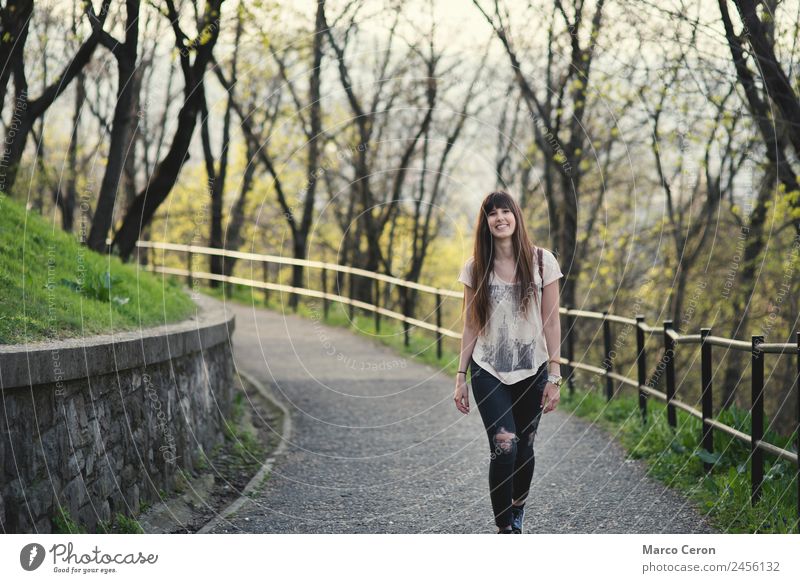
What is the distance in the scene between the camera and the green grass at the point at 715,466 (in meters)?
4.89

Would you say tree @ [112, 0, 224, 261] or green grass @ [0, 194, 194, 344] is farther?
tree @ [112, 0, 224, 261]

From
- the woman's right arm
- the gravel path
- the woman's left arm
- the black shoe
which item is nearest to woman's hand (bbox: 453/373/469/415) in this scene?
the woman's right arm

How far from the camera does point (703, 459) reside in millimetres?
5875

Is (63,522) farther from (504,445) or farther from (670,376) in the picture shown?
(670,376)

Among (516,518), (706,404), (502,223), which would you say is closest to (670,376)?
(706,404)

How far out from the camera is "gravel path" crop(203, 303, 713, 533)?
17.3 ft

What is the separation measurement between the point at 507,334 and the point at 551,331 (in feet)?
0.66

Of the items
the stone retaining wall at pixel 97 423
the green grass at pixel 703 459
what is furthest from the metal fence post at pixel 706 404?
the stone retaining wall at pixel 97 423

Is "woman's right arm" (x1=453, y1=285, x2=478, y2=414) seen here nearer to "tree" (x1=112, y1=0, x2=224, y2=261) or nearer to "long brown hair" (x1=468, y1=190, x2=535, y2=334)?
"long brown hair" (x1=468, y1=190, x2=535, y2=334)

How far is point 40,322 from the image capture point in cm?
489

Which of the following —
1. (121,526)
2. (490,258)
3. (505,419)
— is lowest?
(121,526)

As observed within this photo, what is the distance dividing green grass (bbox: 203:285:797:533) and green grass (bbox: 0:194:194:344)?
3.57 meters
